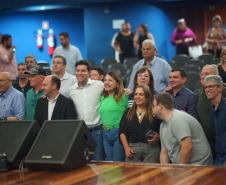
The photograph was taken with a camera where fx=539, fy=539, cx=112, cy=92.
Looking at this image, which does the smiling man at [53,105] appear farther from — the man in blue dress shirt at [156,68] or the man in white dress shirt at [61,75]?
the man in blue dress shirt at [156,68]

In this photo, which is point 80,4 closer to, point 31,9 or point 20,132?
point 31,9

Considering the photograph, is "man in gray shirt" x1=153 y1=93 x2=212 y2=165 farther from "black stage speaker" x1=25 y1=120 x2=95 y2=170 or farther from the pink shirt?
the pink shirt

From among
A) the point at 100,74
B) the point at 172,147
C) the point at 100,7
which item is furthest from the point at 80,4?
the point at 172,147

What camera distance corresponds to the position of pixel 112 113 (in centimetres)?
592

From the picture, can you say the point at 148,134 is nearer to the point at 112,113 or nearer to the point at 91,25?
the point at 112,113

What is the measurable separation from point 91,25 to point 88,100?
8.11m

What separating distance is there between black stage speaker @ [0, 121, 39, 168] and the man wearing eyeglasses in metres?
1.64

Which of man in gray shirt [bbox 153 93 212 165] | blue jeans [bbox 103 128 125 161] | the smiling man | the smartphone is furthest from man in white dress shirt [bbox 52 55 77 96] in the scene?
man in gray shirt [bbox 153 93 212 165]

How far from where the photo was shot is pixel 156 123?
546cm

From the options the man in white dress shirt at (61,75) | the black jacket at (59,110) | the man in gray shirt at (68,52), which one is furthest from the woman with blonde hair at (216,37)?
the black jacket at (59,110)

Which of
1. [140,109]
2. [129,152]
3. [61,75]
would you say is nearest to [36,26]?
[61,75]

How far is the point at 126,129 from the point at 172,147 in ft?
2.30

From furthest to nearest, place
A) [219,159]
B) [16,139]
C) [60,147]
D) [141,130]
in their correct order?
[141,130], [219,159], [16,139], [60,147]

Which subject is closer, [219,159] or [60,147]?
[60,147]
